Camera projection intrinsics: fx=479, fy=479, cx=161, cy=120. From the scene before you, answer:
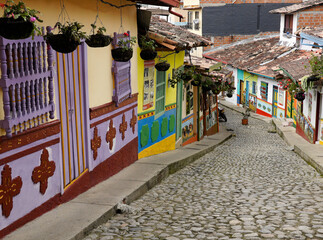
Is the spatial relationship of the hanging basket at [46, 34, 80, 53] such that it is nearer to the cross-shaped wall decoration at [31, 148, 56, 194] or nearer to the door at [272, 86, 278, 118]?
the cross-shaped wall decoration at [31, 148, 56, 194]

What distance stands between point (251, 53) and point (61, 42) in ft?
102

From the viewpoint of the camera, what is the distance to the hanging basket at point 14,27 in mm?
3969

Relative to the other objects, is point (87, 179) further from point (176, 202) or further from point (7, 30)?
point (7, 30)

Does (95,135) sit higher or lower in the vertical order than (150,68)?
lower

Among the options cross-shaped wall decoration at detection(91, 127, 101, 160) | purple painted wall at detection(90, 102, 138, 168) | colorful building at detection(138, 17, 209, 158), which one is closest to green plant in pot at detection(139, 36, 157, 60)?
colorful building at detection(138, 17, 209, 158)

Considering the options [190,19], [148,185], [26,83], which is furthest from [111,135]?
[190,19]

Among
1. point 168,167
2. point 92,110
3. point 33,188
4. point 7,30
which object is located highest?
point 7,30

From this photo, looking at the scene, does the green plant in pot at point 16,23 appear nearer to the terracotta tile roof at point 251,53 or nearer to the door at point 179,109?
the door at point 179,109

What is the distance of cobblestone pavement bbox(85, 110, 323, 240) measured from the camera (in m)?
5.74

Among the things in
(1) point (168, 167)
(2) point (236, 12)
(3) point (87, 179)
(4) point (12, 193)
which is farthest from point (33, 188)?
(2) point (236, 12)

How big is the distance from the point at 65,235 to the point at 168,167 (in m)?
4.60

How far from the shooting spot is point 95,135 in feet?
24.8

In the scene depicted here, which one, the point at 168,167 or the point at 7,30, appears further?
the point at 168,167

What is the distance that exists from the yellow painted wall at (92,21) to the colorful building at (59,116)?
0.01 metres
